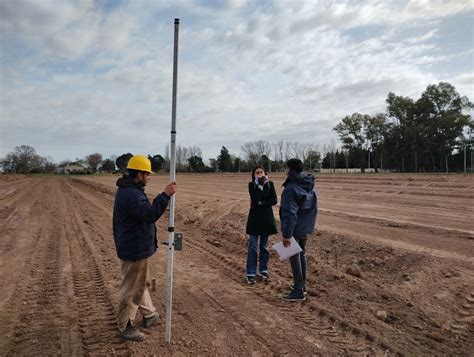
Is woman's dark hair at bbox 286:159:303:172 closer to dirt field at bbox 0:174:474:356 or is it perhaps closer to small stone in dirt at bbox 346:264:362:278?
dirt field at bbox 0:174:474:356

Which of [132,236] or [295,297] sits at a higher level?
[132,236]

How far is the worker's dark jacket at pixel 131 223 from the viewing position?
14.0ft

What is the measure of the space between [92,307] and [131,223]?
6.46ft

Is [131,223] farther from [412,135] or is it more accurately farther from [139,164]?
[412,135]

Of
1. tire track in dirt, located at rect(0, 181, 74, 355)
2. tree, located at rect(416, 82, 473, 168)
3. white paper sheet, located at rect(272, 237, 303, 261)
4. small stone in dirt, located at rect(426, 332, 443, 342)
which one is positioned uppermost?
tree, located at rect(416, 82, 473, 168)

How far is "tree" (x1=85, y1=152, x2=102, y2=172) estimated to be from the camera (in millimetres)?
123575

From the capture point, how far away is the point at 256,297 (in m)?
5.97

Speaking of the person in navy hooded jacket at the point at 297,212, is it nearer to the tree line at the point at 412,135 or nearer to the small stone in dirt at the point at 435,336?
the small stone in dirt at the point at 435,336

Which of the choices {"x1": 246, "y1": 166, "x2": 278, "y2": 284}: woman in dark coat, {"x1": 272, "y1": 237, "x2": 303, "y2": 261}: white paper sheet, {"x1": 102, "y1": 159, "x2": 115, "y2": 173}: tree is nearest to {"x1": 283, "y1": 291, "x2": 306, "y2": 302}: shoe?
{"x1": 272, "y1": 237, "x2": 303, "y2": 261}: white paper sheet

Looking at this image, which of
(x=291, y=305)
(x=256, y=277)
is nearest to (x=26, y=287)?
(x=256, y=277)

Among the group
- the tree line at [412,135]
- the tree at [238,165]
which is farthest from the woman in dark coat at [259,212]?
the tree at [238,165]

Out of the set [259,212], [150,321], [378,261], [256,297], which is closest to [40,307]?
[150,321]

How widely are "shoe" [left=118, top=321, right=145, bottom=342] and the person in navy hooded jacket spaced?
228 cm

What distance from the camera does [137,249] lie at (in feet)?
14.5
